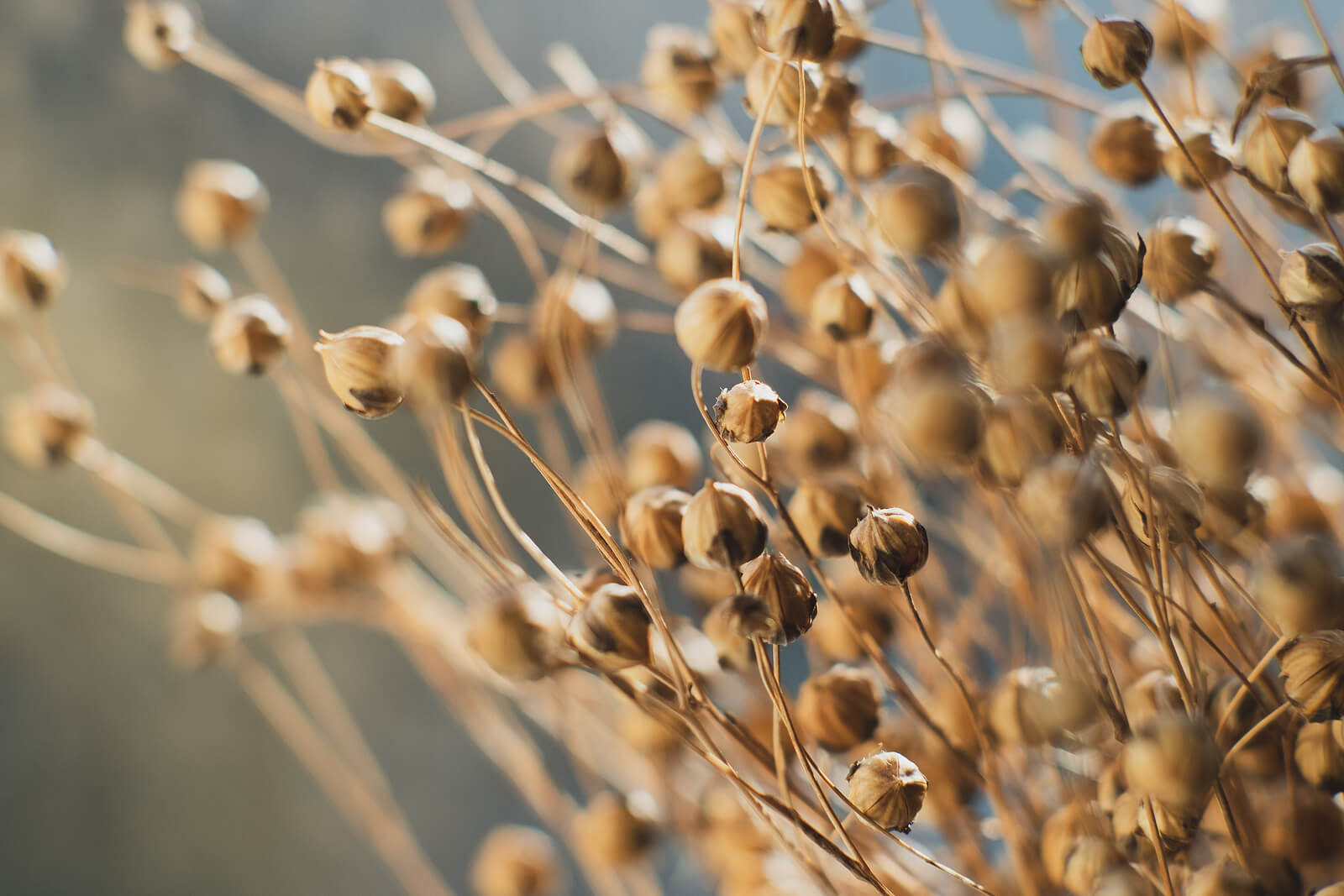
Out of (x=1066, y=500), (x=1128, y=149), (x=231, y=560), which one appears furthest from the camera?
(x=231, y=560)

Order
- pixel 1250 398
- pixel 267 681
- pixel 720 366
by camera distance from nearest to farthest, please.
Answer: pixel 720 366 → pixel 1250 398 → pixel 267 681

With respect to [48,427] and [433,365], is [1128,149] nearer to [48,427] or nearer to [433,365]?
[433,365]

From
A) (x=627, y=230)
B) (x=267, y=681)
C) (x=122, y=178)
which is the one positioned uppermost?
(x=122, y=178)

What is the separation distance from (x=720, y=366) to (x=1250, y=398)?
0.22 m

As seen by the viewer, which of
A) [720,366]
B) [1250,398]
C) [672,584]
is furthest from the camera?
[672,584]

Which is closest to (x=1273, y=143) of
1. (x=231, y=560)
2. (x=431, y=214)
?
(x=431, y=214)

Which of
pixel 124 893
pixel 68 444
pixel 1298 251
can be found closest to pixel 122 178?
pixel 68 444

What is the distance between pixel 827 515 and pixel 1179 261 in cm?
9

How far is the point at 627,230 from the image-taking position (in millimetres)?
613

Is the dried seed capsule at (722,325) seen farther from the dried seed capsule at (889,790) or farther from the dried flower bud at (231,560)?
the dried flower bud at (231,560)

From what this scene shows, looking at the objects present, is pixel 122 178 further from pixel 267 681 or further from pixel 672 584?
pixel 672 584

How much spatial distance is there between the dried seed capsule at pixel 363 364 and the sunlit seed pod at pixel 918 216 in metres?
0.10

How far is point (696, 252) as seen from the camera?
28 centimetres

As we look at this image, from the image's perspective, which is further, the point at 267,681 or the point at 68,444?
the point at 267,681
